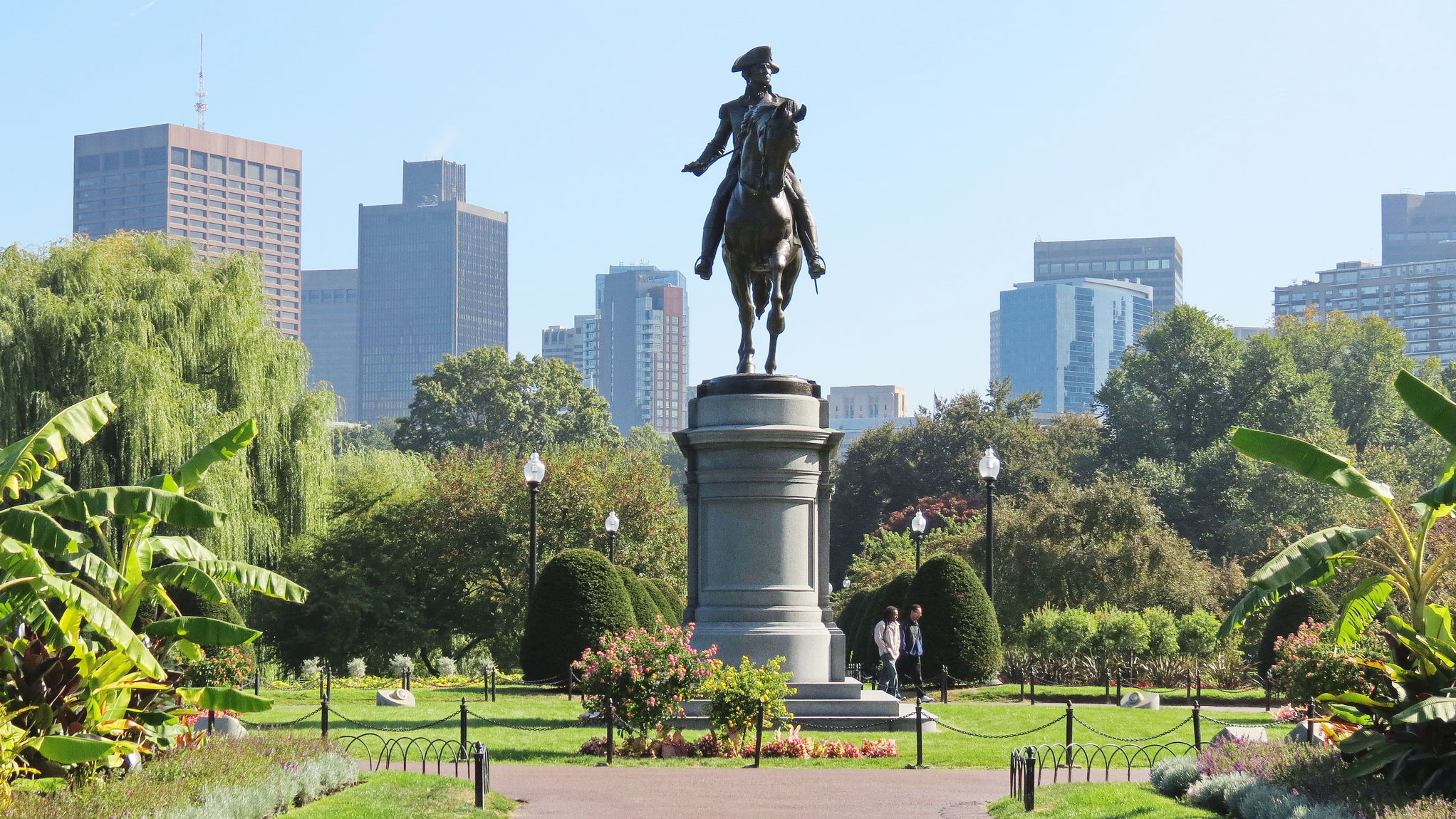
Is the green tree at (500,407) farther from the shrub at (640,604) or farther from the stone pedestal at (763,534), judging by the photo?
the stone pedestal at (763,534)

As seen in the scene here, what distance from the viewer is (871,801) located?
13.6m

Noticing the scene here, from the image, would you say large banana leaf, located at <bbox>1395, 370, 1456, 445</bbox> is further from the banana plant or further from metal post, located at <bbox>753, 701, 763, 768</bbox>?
metal post, located at <bbox>753, 701, 763, 768</bbox>

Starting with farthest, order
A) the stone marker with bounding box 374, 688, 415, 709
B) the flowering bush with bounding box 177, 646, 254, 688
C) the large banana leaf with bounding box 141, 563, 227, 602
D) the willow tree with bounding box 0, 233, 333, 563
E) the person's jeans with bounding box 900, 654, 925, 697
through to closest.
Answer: the willow tree with bounding box 0, 233, 333, 563, the person's jeans with bounding box 900, 654, 925, 697, the stone marker with bounding box 374, 688, 415, 709, the flowering bush with bounding box 177, 646, 254, 688, the large banana leaf with bounding box 141, 563, 227, 602

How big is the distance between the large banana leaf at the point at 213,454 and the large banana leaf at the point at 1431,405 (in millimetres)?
9534

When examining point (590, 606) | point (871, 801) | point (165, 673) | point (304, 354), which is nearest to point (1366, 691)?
point (871, 801)

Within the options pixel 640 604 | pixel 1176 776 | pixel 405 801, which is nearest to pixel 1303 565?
pixel 1176 776

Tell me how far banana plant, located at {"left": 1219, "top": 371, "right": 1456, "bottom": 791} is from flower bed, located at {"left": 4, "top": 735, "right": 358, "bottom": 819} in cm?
764

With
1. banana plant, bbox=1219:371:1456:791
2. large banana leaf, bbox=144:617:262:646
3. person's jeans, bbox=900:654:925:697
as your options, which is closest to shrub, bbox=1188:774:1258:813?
banana plant, bbox=1219:371:1456:791

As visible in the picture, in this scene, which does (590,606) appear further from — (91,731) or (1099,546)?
(1099,546)

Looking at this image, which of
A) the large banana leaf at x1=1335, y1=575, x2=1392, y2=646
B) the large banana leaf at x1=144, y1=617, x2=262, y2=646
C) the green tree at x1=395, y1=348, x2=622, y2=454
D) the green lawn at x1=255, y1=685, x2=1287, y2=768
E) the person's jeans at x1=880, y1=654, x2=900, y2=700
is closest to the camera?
the large banana leaf at x1=144, y1=617, x2=262, y2=646

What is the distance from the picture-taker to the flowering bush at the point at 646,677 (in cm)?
1627

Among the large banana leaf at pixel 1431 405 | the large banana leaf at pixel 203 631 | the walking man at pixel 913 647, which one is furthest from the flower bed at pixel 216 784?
the walking man at pixel 913 647

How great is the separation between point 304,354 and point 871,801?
27.2m

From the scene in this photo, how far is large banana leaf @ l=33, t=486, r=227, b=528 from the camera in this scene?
40.4 ft
